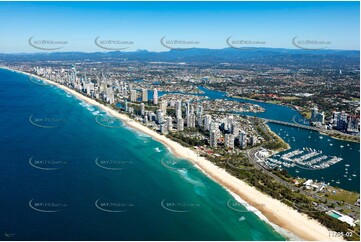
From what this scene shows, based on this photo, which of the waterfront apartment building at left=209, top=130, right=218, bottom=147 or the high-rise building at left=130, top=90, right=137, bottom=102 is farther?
the high-rise building at left=130, top=90, right=137, bottom=102

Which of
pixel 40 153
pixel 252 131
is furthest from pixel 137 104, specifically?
pixel 40 153

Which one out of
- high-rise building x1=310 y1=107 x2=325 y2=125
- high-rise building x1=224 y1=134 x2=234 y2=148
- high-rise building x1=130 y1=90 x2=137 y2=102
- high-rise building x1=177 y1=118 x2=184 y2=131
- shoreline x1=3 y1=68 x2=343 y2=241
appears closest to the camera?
shoreline x1=3 y1=68 x2=343 y2=241

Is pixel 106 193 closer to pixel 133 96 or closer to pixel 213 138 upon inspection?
pixel 213 138

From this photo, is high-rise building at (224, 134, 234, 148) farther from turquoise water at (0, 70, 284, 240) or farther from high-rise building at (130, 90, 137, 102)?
high-rise building at (130, 90, 137, 102)

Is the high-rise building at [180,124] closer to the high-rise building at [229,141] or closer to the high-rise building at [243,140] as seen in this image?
the high-rise building at [229,141]

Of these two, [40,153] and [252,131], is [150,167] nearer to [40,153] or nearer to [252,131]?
[40,153]

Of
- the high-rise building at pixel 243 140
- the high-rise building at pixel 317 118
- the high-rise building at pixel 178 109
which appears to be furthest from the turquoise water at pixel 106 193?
the high-rise building at pixel 317 118

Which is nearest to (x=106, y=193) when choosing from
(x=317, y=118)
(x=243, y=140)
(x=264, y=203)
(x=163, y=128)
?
(x=264, y=203)

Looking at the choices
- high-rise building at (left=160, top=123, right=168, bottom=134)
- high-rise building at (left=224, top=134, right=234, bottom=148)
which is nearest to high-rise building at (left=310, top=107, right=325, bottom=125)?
high-rise building at (left=224, top=134, right=234, bottom=148)

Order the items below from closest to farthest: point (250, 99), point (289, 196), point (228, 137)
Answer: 1. point (289, 196)
2. point (228, 137)
3. point (250, 99)
